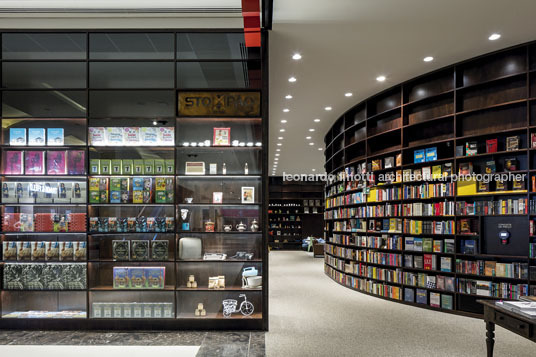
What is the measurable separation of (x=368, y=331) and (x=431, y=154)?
9.83ft

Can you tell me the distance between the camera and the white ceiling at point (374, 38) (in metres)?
4.30

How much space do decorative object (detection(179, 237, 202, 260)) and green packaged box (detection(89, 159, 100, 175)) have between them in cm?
133

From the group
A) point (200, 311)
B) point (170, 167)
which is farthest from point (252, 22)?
point (200, 311)

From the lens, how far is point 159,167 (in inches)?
187

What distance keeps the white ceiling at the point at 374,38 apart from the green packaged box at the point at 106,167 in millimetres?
2630

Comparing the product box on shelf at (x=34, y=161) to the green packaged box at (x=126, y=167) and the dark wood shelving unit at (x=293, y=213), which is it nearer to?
the green packaged box at (x=126, y=167)

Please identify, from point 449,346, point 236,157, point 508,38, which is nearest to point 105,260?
point 236,157

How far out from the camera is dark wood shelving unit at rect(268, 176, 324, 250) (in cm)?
1948

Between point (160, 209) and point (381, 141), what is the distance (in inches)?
180

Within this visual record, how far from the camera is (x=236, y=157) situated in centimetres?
484

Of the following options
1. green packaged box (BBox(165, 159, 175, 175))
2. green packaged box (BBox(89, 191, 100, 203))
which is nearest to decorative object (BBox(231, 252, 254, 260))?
green packaged box (BBox(165, 159, 175, 175))

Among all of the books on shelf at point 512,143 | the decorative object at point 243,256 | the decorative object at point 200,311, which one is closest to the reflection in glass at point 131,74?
the decorative object at point 243,256

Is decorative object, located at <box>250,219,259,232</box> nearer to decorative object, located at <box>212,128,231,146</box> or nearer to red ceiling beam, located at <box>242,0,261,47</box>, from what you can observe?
decorative object, located at <box>212,128,231,146</box>

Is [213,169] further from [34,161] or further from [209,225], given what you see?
[34,161]
